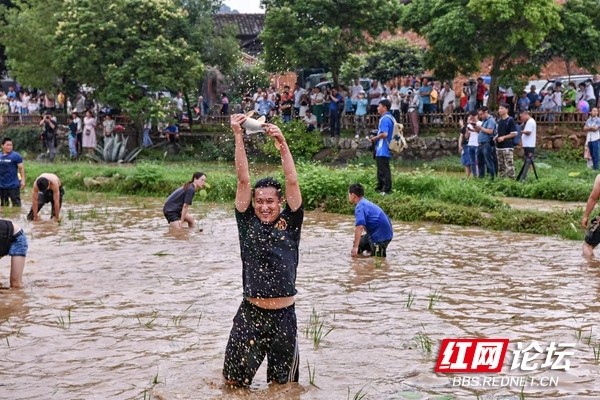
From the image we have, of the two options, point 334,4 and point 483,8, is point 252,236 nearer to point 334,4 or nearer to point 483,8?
point 483,8

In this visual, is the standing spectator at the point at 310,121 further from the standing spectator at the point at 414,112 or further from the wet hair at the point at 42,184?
the wet hair at the point at 42,184

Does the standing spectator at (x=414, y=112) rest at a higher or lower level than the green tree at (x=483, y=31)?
lower

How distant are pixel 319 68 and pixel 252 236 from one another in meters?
23.6

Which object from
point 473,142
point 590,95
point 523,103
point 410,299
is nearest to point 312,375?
point 410,299

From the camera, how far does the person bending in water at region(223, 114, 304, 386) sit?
6070 mm

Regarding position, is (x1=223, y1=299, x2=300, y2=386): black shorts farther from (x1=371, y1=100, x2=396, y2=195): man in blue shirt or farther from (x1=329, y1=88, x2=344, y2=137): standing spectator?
(x1=329, y1=88, x2=344, y2=137): standing spectator

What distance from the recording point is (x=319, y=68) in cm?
2922

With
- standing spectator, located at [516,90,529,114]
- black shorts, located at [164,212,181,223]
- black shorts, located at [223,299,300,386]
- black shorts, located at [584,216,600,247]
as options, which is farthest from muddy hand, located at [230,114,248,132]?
standing spectator, located at [516,90,529,114]

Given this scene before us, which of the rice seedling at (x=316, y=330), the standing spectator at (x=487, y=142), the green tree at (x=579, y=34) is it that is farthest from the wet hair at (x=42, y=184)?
the green tree at (x=579, y=34)

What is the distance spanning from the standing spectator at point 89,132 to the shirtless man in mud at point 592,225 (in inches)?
785

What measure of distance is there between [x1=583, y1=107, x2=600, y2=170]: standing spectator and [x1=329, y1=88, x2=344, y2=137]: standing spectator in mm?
8044

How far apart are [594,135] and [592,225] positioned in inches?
365

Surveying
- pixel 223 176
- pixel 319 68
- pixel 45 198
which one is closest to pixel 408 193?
pixel 223 176

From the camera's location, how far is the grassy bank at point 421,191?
14.3 meters
